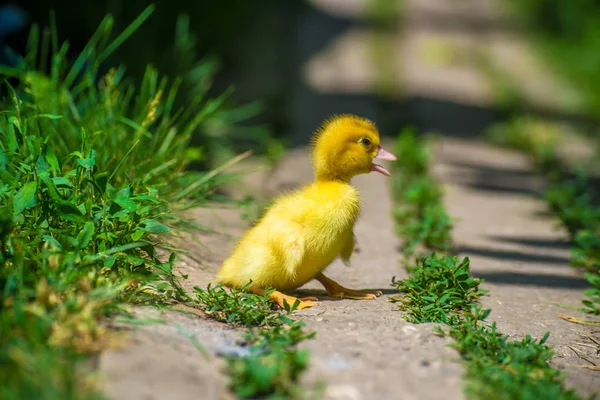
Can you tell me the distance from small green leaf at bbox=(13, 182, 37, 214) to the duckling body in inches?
40.3

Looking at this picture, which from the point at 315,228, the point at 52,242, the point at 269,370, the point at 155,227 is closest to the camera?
the point at 269,370

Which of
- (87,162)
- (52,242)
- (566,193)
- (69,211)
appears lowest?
(52,242)

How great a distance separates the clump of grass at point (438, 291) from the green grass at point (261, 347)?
0.63m

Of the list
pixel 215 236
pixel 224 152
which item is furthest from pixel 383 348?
pixel 224 152

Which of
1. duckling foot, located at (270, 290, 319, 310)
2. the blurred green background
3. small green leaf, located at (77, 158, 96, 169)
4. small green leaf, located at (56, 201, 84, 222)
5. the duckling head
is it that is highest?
the blurred green background

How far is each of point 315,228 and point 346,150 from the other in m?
0.48

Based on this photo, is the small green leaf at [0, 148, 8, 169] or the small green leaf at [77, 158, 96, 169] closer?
the small green leaf at [0, 148, 8, 169]

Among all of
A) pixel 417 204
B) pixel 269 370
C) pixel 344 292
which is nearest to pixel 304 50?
pixel 417 204

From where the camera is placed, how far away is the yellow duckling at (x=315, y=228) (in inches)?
169

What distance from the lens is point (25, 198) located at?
12.9 ft

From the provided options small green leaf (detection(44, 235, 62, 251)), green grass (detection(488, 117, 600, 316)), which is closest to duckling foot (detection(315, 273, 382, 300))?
green grass (detection(488, 117, 600, 316))

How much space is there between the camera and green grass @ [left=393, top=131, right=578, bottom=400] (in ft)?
10.8

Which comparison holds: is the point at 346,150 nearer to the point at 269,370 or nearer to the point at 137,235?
the point at 137,235

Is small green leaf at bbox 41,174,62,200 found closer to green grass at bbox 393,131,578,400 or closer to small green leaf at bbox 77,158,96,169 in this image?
small green leaf at bbox 77,158,96,169
